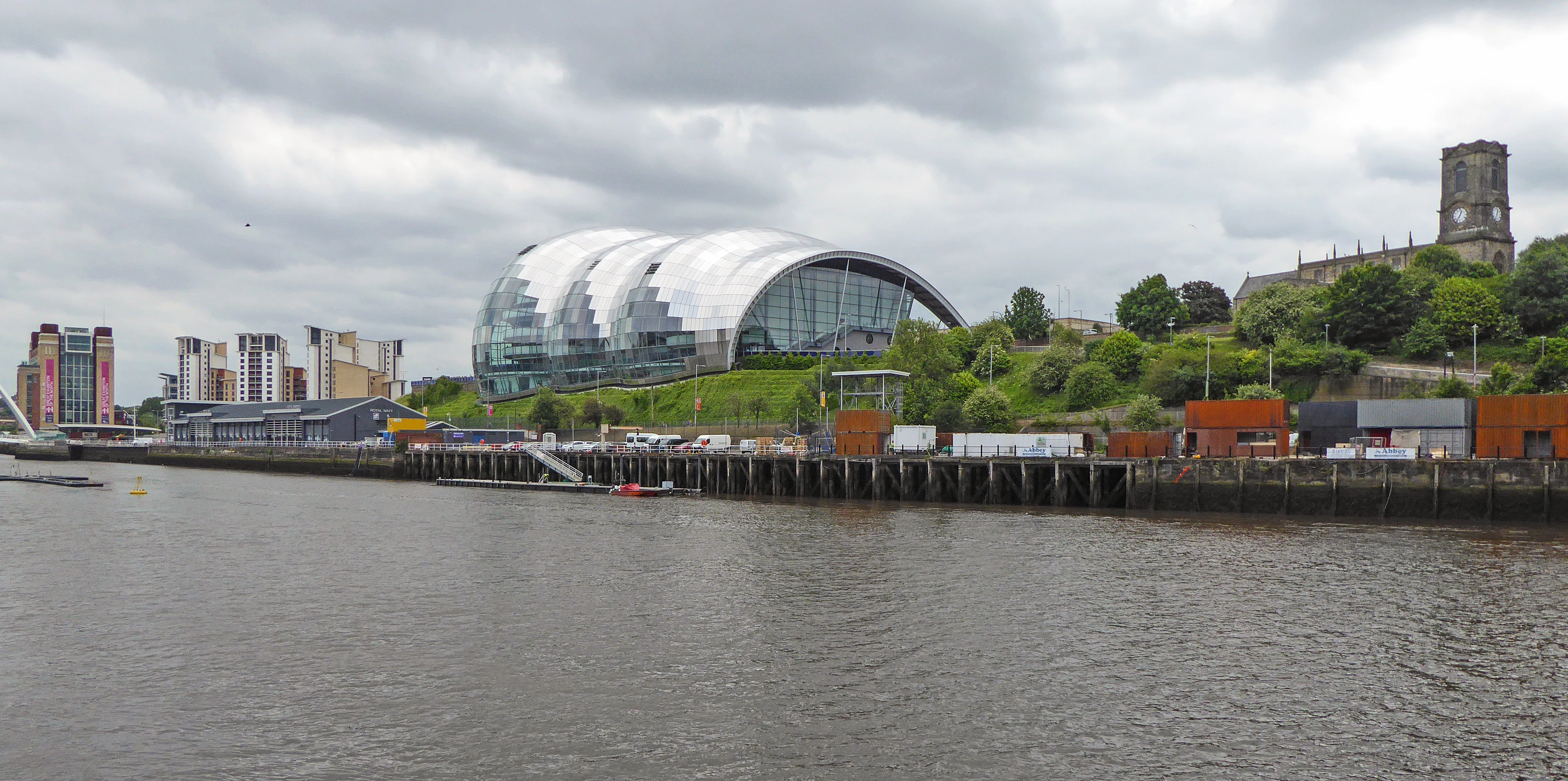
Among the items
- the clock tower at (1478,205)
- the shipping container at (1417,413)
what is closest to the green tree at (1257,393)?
the shipping container at (1417,413)

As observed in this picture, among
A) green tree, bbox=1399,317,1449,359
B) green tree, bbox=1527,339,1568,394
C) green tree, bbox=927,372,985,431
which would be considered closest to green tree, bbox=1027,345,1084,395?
green tree, bbox=927,372,985,431

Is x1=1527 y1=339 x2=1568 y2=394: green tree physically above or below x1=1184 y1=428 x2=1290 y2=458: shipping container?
above

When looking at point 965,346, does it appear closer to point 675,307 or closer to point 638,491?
point 675,307

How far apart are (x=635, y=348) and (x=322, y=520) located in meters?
72.2

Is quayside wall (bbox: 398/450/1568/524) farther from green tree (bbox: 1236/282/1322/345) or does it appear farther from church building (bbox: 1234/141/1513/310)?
church building (bbox: 1234/141/1513/310)

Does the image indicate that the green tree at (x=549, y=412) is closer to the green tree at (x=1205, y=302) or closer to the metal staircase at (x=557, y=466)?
the metal staircase at (x=557, y=466)

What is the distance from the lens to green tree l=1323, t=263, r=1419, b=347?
263ft

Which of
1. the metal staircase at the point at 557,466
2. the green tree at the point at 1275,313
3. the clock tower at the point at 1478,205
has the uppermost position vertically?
the clock tower at the point at 1478,205

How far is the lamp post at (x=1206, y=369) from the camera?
71.5 m

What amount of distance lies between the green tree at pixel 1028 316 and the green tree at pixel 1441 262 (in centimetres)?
3558

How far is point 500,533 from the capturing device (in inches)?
1650

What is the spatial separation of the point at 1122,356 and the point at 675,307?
50443 millimetres

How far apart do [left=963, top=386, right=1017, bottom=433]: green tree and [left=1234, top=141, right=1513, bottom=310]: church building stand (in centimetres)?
6120

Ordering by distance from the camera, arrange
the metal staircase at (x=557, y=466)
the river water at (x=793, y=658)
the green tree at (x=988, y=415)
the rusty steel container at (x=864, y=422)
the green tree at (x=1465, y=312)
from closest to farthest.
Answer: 1. the river water at (x=793, y=658)
2. the rusty steel container at (x=864, y=422)
3. the metal staircase at (x=557, y=466)
4. the green tree at (x=988, y=415)
5. the green tree at (x=1465, y=312)
